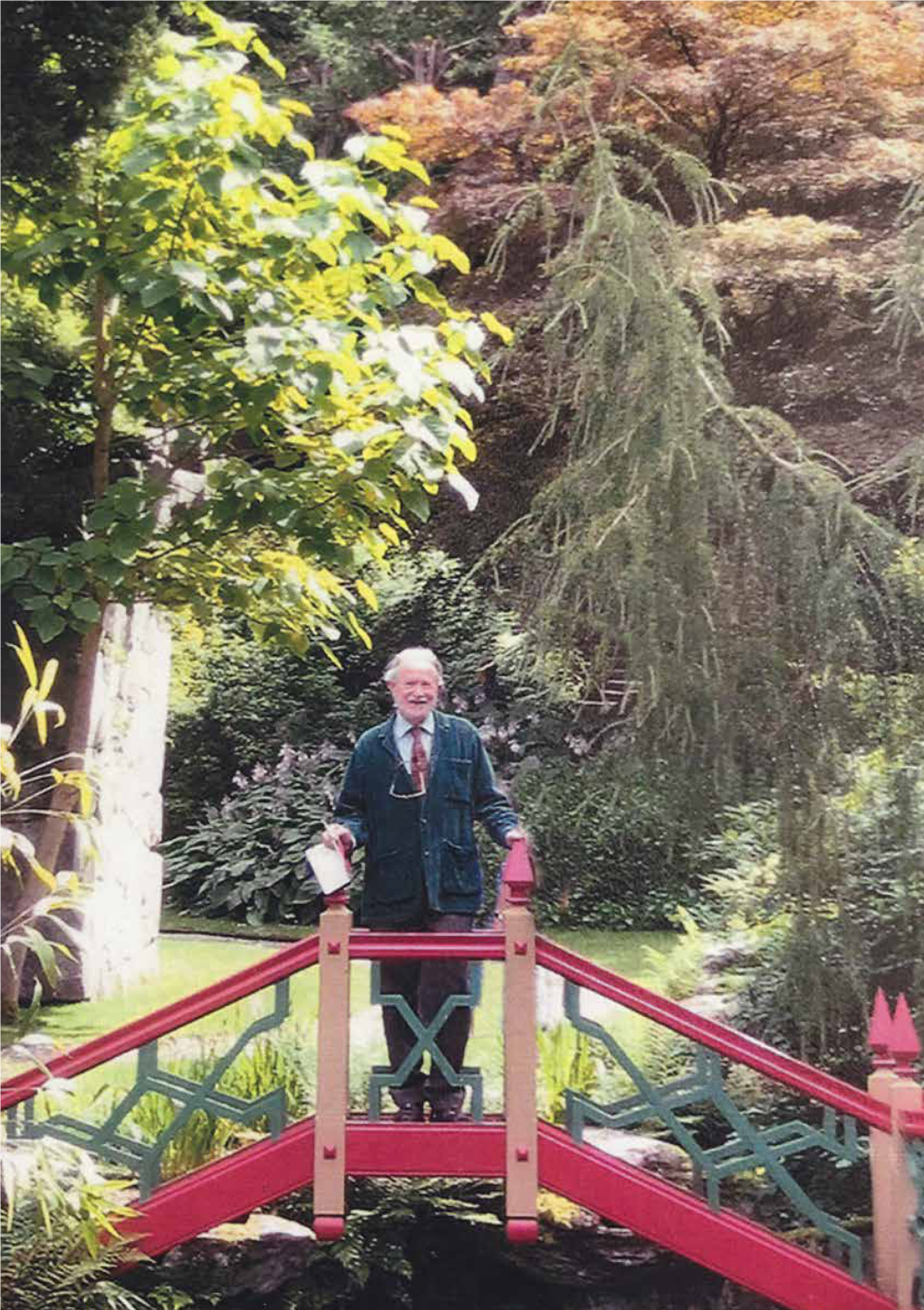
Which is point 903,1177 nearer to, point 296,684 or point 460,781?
point 460,781

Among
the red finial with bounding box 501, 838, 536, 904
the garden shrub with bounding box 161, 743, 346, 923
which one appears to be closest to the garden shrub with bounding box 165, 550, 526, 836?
the garden shrub with bounding box 161, 743, 346, 923

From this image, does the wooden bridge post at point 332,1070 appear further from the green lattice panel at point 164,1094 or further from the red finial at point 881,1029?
the red finial at point 881,1029

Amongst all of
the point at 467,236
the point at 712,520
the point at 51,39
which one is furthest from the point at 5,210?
the point at 712,520

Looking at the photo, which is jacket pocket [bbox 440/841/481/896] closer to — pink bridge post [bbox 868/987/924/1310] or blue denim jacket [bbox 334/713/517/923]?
blue denim jacket [bbox 334/713/517/923]

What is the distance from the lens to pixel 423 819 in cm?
288

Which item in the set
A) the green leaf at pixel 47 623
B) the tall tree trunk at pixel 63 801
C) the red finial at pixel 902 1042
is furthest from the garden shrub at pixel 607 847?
the green leaf at pixel 47 623

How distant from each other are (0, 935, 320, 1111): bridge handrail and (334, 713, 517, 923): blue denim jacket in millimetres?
261

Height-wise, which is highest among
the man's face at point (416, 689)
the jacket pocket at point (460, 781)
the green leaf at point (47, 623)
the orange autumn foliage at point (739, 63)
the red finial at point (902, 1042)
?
the orange autumn foliage at point (739, 63)

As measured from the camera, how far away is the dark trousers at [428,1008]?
281 centimetres

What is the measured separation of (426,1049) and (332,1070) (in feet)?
0.58

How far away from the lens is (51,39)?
2.93m

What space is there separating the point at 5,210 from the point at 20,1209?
201cm

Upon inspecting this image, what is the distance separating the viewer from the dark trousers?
2.81 meters

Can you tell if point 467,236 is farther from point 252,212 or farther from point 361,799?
point 361,799
